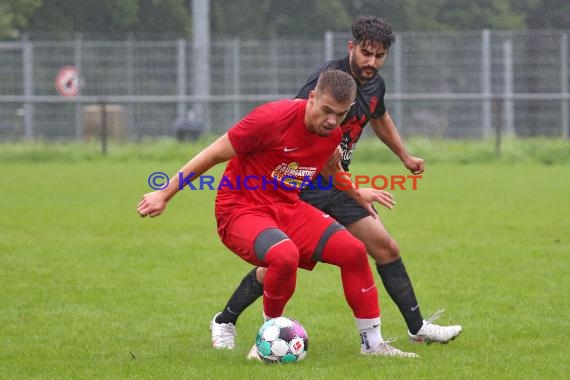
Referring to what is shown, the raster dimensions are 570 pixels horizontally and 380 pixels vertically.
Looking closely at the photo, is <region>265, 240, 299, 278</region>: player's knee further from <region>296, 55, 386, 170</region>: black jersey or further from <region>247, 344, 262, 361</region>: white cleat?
<region>296, 55, 386, 170</region>: black jersey

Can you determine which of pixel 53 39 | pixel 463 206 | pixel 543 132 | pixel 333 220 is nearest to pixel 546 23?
pixel 543 132

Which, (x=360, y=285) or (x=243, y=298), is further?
(x=243, y=298)

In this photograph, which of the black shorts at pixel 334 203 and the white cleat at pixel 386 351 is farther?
the black shorts at pixel 334 203

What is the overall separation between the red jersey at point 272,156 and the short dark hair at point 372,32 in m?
0.58

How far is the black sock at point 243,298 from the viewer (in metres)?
6.04

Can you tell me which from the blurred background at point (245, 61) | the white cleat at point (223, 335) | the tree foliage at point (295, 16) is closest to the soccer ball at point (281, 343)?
the white cleat at point (223, 335)

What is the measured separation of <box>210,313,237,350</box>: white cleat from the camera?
19.4 feet

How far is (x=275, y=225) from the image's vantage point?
18.1ft

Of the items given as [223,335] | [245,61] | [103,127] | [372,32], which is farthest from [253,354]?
[245,61]

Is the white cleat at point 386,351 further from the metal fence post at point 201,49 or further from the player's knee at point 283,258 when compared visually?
the metal fence post at point 201,49

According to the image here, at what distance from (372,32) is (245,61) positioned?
17.7 m

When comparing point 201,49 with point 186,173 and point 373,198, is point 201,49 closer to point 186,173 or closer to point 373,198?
point 373,198

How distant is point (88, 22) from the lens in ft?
78.2

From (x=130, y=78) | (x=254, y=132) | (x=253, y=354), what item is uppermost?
(x=130, y=78)
